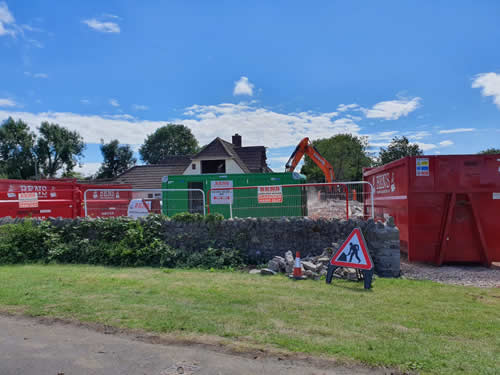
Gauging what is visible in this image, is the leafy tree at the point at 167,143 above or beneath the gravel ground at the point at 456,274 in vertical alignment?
above

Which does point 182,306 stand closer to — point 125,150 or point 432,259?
point 432,259

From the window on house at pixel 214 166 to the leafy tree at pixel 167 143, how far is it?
42.9m

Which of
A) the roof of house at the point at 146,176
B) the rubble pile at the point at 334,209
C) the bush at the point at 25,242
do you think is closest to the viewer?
the bush at the point at 25,242

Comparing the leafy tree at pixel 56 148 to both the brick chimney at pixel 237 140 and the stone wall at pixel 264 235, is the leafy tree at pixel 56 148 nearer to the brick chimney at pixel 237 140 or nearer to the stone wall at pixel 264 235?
the brick chimney at pixel 237 140

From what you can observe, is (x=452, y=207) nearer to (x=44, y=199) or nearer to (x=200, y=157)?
(x=44, y=199)

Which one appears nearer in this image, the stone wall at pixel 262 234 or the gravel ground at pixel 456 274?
the gravel ground at pixel 456 274

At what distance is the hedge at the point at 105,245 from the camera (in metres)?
8.53

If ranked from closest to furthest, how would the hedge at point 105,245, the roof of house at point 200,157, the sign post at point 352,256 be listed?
the sign post at point 352,256 → the hedge at point 105,245 → the roof of house at point 200,157

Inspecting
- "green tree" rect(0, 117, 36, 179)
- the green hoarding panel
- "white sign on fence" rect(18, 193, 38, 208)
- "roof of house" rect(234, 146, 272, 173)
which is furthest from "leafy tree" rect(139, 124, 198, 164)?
"white sign on fence" rect(18, 193, 38, 208)

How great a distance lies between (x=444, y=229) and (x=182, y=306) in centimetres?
634

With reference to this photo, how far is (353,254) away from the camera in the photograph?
6.68 m

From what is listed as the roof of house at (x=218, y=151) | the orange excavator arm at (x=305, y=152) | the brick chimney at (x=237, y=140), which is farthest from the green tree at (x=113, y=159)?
the orange excavator arm at (x=305, y=152)

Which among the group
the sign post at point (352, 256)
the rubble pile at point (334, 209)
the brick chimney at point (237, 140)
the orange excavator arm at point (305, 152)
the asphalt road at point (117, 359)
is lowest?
the asphalt road at point (117, 359)

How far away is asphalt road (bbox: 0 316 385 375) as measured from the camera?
3342mm
